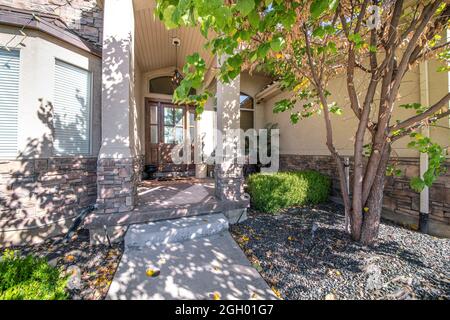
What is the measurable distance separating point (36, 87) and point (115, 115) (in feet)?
3.83

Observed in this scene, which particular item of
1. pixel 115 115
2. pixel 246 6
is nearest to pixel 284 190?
pixel 115 115

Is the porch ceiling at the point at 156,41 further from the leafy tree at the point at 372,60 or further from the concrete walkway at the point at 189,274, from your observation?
the concrete walkway at the point at 189,274

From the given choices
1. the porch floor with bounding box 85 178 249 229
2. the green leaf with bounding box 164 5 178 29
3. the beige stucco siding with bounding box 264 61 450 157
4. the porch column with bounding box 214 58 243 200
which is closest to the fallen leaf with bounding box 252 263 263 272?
the porch floor with bounding box 85 178 249 229

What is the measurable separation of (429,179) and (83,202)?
471 cm

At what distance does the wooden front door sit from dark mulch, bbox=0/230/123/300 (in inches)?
128

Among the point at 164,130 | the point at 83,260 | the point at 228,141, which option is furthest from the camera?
the point at 164,130

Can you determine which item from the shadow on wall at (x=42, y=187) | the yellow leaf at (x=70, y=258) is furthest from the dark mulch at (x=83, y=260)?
the shadow on wall at (x=42, y=187)

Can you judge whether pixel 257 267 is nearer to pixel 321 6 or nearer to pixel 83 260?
pixel 83 260

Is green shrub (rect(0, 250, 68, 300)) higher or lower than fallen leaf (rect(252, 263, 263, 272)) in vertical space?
higher

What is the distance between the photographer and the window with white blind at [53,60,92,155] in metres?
2.97

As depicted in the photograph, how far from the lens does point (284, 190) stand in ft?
13.7

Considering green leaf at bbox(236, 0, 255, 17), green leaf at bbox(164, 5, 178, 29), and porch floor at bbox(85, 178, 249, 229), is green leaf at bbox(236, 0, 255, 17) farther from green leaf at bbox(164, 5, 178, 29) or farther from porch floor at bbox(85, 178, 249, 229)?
porch floor at bbox(85, 178, 249, 229)
